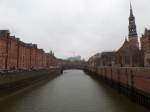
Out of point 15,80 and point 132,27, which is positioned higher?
point 132,27

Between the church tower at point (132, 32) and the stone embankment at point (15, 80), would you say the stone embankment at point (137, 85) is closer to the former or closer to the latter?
the stone embankment at point (15, 80)

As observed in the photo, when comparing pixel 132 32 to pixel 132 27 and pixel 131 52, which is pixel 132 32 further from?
pixel 131 52

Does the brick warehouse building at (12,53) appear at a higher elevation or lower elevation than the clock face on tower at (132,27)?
lower

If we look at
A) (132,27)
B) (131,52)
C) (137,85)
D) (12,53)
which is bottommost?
(137,85)

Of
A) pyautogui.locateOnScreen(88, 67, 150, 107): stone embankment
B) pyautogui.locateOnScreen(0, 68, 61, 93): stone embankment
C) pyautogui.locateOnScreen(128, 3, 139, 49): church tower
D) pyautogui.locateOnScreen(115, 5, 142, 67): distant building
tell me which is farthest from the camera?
pyautogui.locateOnScreen(128, 3, 139, 49): church tower

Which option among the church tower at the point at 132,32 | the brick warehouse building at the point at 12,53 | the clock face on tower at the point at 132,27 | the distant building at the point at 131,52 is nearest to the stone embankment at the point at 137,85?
the distant building at the point at 131,52

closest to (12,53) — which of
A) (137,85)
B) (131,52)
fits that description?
(131,52)

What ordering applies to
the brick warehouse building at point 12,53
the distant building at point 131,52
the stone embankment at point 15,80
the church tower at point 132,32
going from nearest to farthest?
1. the stone embankment at point 15,80
2. the brick warehouse building at point 12,53
3. the distant building at point 131,52
4. the church tower at point 132,32

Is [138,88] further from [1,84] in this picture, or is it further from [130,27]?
[130,27]

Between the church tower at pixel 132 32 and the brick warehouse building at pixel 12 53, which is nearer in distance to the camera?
the brick warehouse building at pixel 12 53

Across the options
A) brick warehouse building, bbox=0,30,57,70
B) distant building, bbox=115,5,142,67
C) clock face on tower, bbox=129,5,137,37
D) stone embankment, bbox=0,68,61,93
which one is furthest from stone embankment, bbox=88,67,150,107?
clock face on tower, bbox=129,5,137,37

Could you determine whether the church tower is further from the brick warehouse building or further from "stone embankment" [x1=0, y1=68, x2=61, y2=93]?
"stone embankment" [x1=0, y1=68, x2=61, y2=93]

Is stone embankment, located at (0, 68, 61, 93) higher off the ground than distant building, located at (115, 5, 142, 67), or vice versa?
distant building, located at (115, 5, 142, 67)

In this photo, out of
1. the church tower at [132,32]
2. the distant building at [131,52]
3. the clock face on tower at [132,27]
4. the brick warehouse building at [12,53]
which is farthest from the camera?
the clock face on tower at [132,27]
